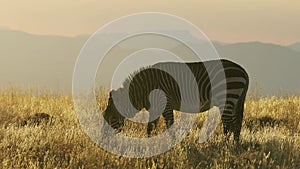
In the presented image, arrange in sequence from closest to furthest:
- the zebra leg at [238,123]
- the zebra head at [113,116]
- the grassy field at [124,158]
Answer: the grassy field at [124,158], the zebra head at [113,116], the zebra leg at [238,123]

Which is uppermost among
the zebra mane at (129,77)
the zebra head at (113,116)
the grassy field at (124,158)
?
the zebra mane at (129,77)

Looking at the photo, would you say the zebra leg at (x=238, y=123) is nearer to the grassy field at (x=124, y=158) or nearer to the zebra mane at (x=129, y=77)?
the grassy field at (x=124, y=158)

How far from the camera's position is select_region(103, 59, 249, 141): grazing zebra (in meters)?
8.98

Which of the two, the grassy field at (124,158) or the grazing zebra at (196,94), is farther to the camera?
the grazing zebra at (196,94)

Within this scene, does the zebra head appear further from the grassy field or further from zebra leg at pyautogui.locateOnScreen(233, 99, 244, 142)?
zebra leg at pyautogui.locateOnScreen(233, 99, 244, 142)

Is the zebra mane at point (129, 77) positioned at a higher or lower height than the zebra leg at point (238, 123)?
higher

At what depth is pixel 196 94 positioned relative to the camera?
927 centimetres

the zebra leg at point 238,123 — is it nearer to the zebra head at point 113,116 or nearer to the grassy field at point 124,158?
the grassy field at point 124,158

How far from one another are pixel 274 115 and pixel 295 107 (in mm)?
1105

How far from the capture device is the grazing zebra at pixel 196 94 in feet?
29.5

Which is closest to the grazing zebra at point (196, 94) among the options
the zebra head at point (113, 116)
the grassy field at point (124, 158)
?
the zebra head at point (113, 116)

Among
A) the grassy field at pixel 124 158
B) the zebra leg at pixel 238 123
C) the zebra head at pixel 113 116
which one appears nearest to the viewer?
the grassy field at pixel 124 158

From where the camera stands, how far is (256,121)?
40.0 ft

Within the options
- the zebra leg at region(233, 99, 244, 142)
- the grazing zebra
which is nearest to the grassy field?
the zebra leg at region(233, 99, 244, 142)
